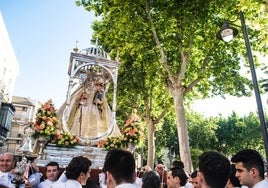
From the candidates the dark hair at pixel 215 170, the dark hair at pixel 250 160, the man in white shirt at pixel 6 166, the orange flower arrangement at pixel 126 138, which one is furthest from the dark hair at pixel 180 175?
the orange flower arrangement at pixel 126 138

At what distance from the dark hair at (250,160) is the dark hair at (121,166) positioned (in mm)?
1795

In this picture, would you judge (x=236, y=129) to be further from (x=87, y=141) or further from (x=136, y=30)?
(x=87, y=141)

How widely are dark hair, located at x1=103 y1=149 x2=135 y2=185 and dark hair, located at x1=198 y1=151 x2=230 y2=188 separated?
79 cm

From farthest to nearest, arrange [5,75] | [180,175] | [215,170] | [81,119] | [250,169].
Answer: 1. [5,75]
2. [81,119]
3. [180,175]
4. [250,169]
5. [215,170]

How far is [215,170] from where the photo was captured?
107 inches

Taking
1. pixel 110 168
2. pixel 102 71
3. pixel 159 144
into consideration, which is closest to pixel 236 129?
pixel 159 144

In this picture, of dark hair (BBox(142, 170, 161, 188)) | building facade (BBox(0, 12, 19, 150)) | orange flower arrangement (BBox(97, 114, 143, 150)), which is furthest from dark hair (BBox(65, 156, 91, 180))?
building facade (BBox(0, 12, 19, 150))

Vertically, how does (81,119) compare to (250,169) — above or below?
above

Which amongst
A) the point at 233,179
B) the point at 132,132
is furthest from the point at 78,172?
the point at 132,132

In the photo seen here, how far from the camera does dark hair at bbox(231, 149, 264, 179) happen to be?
3.46 metres

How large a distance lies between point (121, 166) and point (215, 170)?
1.01 meters

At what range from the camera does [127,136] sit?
404 inches

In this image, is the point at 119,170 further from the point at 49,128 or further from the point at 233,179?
the point at 49,128

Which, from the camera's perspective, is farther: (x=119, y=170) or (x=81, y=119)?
(x=81, y=119)
